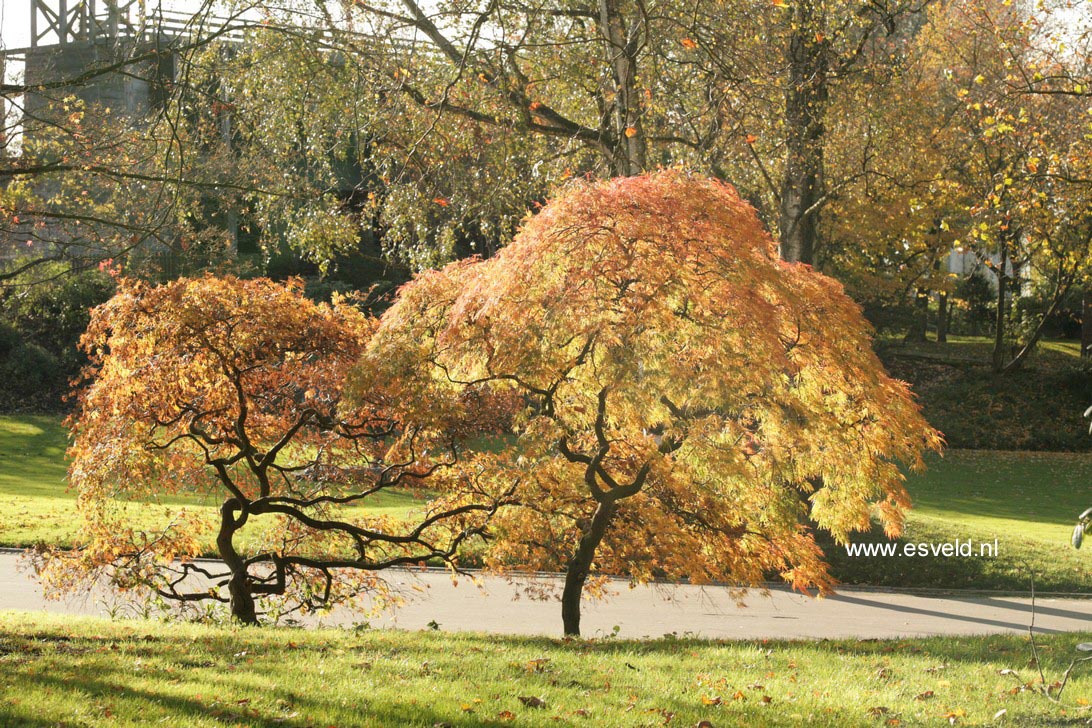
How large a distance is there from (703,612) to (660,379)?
4775 millimetres

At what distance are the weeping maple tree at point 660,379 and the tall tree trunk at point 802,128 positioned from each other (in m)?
4.49

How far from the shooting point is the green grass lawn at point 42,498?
47.3 feet

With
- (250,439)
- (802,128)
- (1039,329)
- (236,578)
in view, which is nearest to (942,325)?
(1039,329)

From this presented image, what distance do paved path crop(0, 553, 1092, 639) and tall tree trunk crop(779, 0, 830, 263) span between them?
207 inches

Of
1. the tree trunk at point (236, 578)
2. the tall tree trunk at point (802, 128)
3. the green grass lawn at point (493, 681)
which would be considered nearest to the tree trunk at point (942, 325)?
the tall tree trunk at point (802, 128)

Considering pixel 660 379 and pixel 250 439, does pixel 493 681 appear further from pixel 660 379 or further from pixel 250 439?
pixel 250 439

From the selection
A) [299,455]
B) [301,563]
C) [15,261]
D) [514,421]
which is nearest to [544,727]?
[514,421]

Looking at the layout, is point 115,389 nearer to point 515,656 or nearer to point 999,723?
point 515,656

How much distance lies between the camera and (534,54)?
13.4 metres

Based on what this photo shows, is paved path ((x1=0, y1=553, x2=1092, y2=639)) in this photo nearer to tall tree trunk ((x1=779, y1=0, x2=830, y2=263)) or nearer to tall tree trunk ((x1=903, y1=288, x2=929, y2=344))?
tall tree trunk ((x1=779, y1=0, x2=830, y2=263))

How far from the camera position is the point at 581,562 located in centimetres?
941

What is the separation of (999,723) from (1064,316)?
111ft

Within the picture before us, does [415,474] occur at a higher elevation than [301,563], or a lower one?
higher

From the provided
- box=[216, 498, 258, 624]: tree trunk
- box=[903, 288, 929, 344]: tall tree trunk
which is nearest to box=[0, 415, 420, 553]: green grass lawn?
box=[216, 498, 258, 624]: tree trunk
